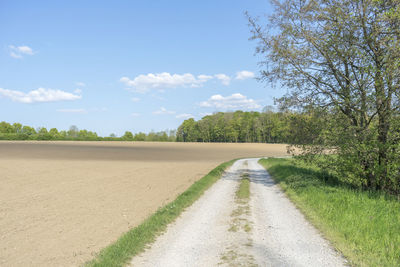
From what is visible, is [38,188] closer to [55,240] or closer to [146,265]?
[55,240]

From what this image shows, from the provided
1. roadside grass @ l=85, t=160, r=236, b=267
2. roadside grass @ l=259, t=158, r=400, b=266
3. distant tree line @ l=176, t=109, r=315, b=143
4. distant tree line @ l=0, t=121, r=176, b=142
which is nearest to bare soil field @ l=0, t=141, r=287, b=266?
roadside grass @ l=85, t=160, r=236, b=267

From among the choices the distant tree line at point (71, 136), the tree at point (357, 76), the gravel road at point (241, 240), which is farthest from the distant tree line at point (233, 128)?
the gravel road at point (241, 240)

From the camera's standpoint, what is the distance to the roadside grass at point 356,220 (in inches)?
259

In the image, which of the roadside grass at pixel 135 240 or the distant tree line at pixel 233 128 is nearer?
the roadside grass at pixel 135 240

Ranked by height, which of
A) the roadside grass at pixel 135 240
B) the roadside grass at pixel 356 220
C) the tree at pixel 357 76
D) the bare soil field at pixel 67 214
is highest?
the tree at pixel 357 76

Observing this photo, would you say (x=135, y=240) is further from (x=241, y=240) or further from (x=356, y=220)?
(x=356, y=220)

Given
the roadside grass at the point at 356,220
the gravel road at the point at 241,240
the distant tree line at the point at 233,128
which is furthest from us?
the distant tree line at the point at 233,128

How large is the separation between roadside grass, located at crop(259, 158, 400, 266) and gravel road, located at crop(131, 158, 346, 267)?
0.46m

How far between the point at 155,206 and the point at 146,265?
7967 millimetres

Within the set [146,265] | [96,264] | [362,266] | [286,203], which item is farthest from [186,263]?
[286,203]

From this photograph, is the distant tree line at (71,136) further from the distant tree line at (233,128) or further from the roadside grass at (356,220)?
the roadside grass at (356,220)

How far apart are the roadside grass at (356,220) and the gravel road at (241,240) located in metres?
0.46

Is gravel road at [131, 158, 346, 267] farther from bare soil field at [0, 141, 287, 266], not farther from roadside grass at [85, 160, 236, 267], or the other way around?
bare soil field at [0, 141, 287, 266]

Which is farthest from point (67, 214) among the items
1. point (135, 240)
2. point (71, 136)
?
point (71, 136)
